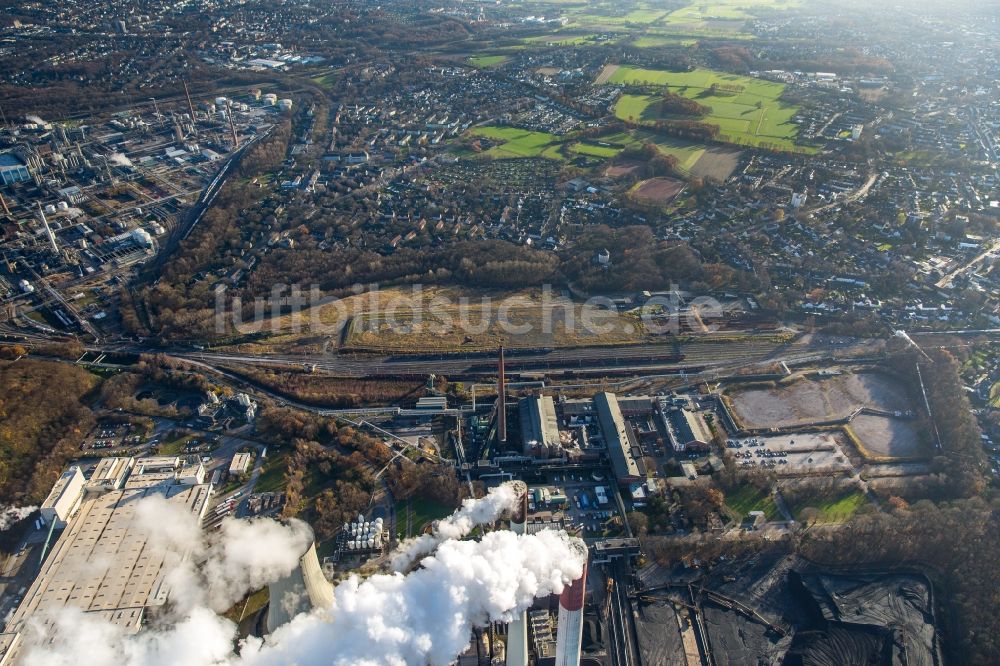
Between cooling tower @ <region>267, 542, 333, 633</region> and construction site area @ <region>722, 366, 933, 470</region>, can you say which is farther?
construction site area @ <region>722, 366, 933, 470</region>

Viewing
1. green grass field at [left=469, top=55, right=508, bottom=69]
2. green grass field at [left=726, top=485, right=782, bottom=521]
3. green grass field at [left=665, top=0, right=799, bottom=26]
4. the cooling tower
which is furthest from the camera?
green grass field at [left=665, top=0, right=799, bottom=26]

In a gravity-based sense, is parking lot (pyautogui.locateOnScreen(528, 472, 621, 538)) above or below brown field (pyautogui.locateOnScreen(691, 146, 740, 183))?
below

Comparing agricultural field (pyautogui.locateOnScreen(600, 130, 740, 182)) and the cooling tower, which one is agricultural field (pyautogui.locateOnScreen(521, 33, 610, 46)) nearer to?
agricultural field (pyautogui.locateOnScreen(600, 130, 740, 182))

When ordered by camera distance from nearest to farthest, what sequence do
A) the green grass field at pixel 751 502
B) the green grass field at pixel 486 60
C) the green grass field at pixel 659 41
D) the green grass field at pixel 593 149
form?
the green grass field at pixel 751 502 < the green grass field at pixel 593 149 < the green grass field at pixel 486 60 < the green grass field at pixel 659 41

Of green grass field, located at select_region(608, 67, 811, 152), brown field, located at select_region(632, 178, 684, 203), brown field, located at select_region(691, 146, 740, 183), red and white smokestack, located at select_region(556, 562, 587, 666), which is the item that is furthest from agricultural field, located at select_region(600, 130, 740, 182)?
red and white smokestack, located at select_region(556, 562, 587, 666)

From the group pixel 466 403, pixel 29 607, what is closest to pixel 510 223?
pixel 466 403

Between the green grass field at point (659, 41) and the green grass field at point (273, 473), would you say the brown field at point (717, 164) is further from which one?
the green grass field at point (659, 41)

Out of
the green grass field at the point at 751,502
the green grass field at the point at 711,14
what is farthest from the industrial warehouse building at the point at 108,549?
the green grass field at the point at 711,14

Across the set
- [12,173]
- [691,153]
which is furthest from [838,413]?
[12,173]
